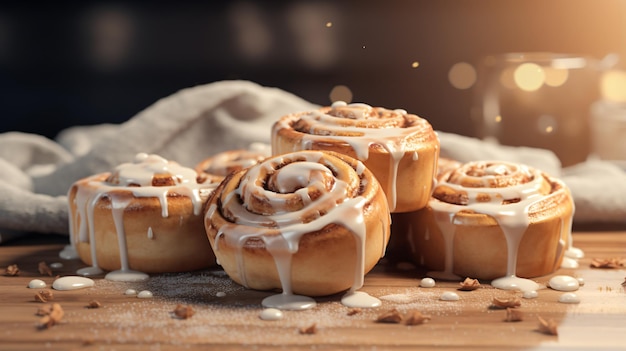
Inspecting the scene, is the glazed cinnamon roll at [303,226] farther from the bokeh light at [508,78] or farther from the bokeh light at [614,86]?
the bokeh light at [614,86]

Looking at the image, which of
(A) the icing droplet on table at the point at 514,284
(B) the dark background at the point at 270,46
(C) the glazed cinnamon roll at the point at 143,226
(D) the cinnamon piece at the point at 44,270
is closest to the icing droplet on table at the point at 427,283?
(A) the icing droplet on table at the point at 514,284

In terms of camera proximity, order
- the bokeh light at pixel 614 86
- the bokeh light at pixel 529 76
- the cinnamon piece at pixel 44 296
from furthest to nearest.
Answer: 1. the bokeh light at pixel 614 86
2. the bokeh light at pixel 529 76
3. the cinnamon piece at pixel 44 296

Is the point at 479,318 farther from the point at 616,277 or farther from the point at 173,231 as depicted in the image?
the point at 173,231

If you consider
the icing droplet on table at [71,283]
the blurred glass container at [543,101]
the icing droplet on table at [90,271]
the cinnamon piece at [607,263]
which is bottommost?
the cinnamon piece at [607,263]

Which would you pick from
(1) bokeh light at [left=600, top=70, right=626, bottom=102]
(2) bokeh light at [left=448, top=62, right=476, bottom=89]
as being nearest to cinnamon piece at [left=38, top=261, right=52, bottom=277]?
(2) bokeh light at [left=448, top=62, right=476, bottom=89]

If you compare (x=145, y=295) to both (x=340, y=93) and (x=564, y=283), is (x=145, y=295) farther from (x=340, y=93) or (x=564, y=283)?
(x=340, y=93)

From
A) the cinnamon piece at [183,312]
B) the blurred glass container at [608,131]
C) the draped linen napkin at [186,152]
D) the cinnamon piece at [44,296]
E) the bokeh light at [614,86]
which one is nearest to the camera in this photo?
the cinnamon piece at [183,312]

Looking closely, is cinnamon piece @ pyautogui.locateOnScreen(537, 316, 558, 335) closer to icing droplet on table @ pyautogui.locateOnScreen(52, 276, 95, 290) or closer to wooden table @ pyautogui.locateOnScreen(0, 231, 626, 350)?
wooden table @ pyautogui.locateOnScreen(0, 231, 626, 350)

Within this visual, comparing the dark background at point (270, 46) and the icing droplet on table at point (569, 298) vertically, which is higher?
the dark background at point (270, 46)
